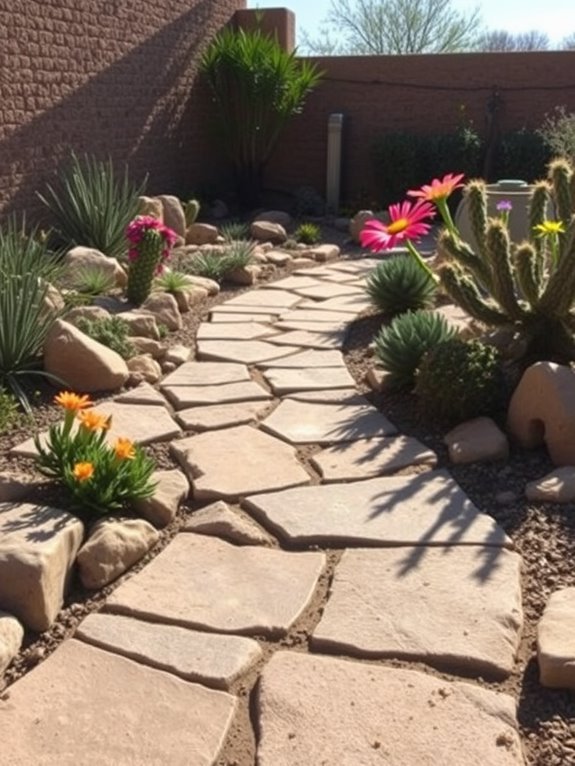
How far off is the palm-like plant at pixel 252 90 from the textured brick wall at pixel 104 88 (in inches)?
13.6

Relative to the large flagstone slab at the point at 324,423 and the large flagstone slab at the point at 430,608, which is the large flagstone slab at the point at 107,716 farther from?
the large flagstone slab at the point at 324,423

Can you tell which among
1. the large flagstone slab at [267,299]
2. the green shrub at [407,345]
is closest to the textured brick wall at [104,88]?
the large flagstone slab at [267,299]

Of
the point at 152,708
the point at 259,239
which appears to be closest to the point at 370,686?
the point at 152,708

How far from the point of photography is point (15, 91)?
760cm

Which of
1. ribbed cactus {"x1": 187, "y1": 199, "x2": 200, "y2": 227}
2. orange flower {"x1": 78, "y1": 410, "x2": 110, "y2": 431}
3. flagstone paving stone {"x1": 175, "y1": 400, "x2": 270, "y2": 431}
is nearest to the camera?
orange flower {"x1": 78, "y1": 410, "x2": 110, "y2": 431}

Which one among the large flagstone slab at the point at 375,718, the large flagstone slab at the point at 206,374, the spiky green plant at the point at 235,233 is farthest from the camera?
the spiky green plant at the point at 235,233

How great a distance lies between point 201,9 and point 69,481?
29.7 feet

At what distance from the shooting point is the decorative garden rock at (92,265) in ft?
21.0

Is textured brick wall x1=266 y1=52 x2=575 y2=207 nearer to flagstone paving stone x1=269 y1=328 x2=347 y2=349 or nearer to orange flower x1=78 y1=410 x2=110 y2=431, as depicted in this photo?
flagstone paving stone x1=269 y1=328 x2=347 y2=349

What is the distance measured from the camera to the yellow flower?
14.0ft

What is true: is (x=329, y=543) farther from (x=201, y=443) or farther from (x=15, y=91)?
(x=15, y=91)

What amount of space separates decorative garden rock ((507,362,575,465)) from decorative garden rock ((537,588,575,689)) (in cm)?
99

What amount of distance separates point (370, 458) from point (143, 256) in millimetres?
2913

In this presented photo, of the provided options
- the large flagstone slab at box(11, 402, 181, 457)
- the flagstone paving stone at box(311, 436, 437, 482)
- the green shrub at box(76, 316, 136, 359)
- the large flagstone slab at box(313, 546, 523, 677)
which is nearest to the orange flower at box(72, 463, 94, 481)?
the large flagstone slab at box(11, 402, 181, 457)
